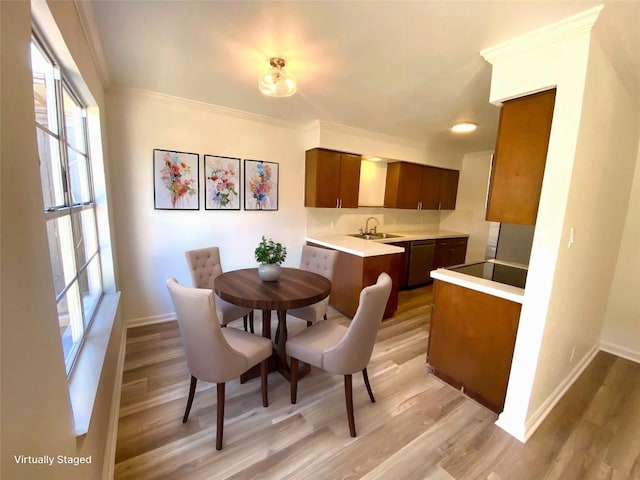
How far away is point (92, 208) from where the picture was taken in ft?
7.25

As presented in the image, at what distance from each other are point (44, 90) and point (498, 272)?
3.18 meters

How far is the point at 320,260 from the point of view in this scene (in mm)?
2885

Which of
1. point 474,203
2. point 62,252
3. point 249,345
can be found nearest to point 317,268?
point 249,345

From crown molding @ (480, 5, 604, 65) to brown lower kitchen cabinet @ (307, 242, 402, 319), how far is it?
2036mm

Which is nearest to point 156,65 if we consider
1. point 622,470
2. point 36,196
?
point 36,196

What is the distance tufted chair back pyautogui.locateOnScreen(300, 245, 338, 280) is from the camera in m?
2.78

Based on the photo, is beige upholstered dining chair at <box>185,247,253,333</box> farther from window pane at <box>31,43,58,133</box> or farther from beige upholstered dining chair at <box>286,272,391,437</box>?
window pane at <box>31,43,58,133</box>

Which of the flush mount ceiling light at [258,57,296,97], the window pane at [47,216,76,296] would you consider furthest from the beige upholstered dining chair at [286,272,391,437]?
the flush mount ceiling light at [258,57,296,97]

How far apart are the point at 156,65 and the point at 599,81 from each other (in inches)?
116

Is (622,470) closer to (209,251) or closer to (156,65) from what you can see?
(209,251)

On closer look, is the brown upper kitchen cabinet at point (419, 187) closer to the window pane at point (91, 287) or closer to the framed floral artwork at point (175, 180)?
the framed floral artwork at point (175, 180)

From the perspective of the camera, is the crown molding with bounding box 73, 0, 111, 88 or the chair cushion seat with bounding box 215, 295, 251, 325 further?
the chair cushion seat with bounding box 215, 295, 251, 325

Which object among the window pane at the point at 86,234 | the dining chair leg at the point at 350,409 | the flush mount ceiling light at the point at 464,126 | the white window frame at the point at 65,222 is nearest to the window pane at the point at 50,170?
the white window frame at the point at 65,222

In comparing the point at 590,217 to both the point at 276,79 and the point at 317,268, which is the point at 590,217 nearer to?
the point at 317,268
